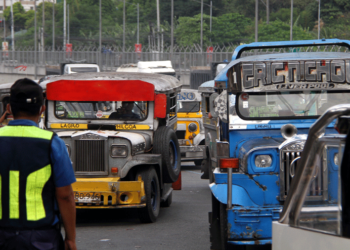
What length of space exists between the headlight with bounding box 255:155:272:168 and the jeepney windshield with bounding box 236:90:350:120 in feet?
2.36

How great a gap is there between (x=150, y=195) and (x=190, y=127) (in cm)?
732

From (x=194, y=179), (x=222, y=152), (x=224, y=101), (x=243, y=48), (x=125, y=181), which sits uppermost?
(x=243, y=48)

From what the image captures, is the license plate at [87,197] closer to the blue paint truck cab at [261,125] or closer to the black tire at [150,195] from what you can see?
the black tire at [150,195]

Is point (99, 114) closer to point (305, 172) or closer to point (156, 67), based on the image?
point (305, 172)

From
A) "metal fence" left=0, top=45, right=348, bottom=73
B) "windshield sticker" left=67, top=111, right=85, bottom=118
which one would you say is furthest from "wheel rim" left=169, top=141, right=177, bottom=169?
"metal fence" left=0, top=45, right=348, bottom=73

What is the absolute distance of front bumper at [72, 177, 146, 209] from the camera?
8.34 meters

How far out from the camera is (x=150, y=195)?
28.7 ft

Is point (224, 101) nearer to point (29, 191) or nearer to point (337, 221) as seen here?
point (29, 191)

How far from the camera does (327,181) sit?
3000 millimetres

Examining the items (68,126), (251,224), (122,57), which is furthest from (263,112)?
(122,57)

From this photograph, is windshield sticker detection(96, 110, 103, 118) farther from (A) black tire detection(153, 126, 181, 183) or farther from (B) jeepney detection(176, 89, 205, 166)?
(B) jeepney detection(176, 89, 205, 166)

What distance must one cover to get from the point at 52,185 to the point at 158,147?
5665 millimetres

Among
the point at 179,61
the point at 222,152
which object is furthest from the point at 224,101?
the point at 179,61

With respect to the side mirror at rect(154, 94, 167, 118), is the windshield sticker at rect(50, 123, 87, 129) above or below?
below
